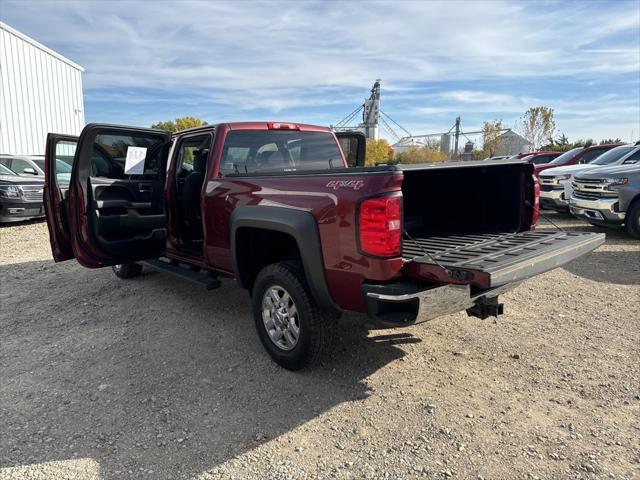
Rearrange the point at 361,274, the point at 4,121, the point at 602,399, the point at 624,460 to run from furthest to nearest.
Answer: the point at 4,121
the point at 602,399
the point at 361,274
the point at 624,460

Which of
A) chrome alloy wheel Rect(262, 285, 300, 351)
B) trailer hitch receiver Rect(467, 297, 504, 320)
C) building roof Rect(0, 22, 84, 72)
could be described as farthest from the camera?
building roof Rect(0, 22, 84, 72)

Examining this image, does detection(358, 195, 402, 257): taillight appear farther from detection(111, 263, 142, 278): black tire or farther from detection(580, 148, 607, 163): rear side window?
detection(580, 148, 607, 163): rear side window

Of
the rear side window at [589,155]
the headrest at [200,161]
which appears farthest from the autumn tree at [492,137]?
the headrest at [200,161]

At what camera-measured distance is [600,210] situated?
8266 mm

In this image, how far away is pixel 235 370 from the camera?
12.0 feet

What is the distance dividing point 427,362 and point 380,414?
85 centimetres

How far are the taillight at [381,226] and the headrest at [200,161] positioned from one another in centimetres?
262

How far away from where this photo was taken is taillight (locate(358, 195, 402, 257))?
272 centimetres

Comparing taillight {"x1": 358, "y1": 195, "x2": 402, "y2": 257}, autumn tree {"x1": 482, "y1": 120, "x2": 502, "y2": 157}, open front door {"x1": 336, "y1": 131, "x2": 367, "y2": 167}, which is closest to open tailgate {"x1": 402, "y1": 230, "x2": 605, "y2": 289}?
taillight {"x1": 358, "y1": 195, "x2": 402, "y2": 257}

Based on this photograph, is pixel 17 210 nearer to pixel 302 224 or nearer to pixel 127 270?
pixel 127 270

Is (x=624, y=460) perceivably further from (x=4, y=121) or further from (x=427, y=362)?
(x=4, y=121)

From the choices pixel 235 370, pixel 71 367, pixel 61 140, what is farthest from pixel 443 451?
pixel 61 140

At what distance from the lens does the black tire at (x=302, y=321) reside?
3297 millimetres

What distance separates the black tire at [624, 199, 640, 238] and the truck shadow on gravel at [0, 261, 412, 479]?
6.18 meters
